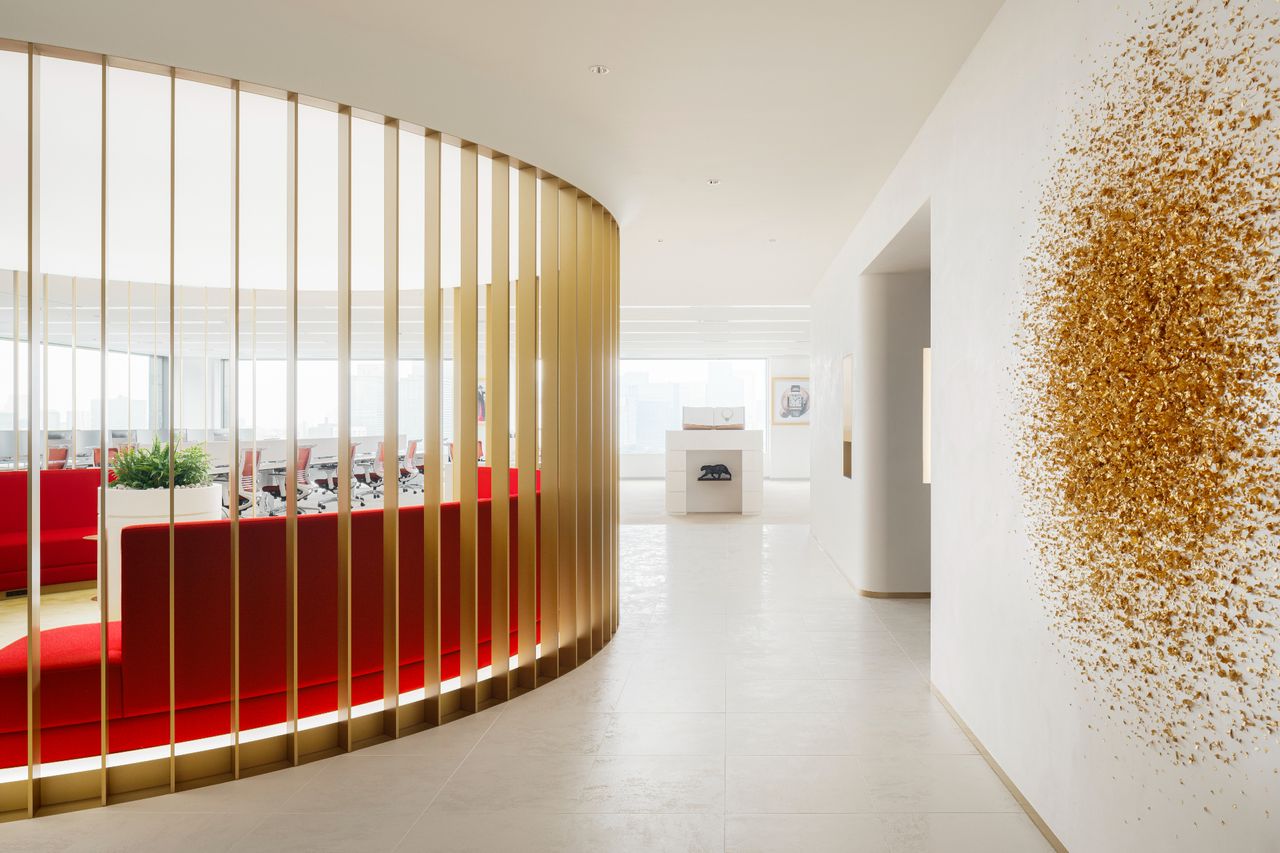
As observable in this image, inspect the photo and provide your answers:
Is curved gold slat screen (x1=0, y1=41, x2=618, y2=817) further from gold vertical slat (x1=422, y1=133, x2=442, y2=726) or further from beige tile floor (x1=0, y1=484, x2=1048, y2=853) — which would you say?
beige tile floor (x1=0, y1=484, x2=1048, y2=853)

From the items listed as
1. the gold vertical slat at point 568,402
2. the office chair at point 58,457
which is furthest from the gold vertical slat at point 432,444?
the office chair at point 58,457

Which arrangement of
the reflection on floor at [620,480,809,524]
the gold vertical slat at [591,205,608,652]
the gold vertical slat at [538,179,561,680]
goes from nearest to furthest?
the gold vertical slat at [538,179,561,680], the gold vertical slat at [591,205,608,652], the reflection on floor at [620,480,809,524]

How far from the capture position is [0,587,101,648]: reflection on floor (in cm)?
524

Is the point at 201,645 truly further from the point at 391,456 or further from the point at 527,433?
the point at 527,433

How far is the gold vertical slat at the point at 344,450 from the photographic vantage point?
3404mm

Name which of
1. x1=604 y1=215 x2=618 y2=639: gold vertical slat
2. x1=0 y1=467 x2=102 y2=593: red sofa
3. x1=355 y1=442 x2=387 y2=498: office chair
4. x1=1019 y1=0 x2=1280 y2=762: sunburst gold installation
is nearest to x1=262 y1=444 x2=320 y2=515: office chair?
x1=355 y1=442 x2=387 y2=498: office chair

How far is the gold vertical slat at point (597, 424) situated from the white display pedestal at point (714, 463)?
256 inches

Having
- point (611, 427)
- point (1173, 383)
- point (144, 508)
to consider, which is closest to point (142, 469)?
point (144, 508)

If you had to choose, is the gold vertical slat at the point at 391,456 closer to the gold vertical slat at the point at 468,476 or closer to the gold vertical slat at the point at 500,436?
the gold vertical slat at the point at 468,476

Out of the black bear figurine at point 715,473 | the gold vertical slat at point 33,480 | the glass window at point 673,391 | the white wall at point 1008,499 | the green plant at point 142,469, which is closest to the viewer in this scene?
the white wall at point 1008,499

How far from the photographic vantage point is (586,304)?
15.9 feet

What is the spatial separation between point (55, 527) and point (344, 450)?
502 cm

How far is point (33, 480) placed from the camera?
9.29ft

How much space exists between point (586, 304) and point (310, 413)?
12.8 metres
